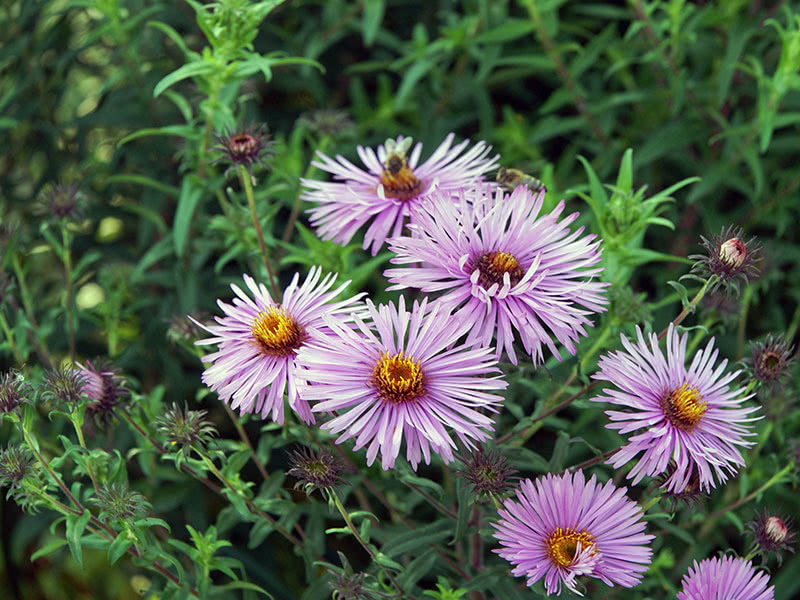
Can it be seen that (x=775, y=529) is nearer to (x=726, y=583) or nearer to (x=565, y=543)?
(x=726, y=583)

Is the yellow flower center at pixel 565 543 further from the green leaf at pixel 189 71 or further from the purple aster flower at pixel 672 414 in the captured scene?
the green leaf at pixel 189 71

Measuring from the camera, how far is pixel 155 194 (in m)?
1.32

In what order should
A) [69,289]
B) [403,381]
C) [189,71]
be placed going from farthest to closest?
[69,289] < [189,71] < [403,381]

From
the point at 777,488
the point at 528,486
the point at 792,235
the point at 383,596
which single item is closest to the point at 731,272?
the point at 528,486

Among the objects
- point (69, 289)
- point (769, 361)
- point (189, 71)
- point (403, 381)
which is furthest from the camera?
point (69, 289)

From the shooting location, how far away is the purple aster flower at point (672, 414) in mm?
656

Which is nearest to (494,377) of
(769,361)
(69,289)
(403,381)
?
(403,381)

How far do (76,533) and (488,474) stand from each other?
1.21 ft

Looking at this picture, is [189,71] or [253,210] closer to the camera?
[253,210]

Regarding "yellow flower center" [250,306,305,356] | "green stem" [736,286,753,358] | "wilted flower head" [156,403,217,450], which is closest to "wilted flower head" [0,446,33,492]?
"wilted flower head" [156,403,217,450]

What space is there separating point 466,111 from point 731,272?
0.86 m

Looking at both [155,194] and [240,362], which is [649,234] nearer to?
[155,194]

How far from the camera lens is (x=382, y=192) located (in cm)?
79

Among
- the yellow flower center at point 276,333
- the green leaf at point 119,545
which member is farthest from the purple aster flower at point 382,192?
the green leaf at point 119,545
